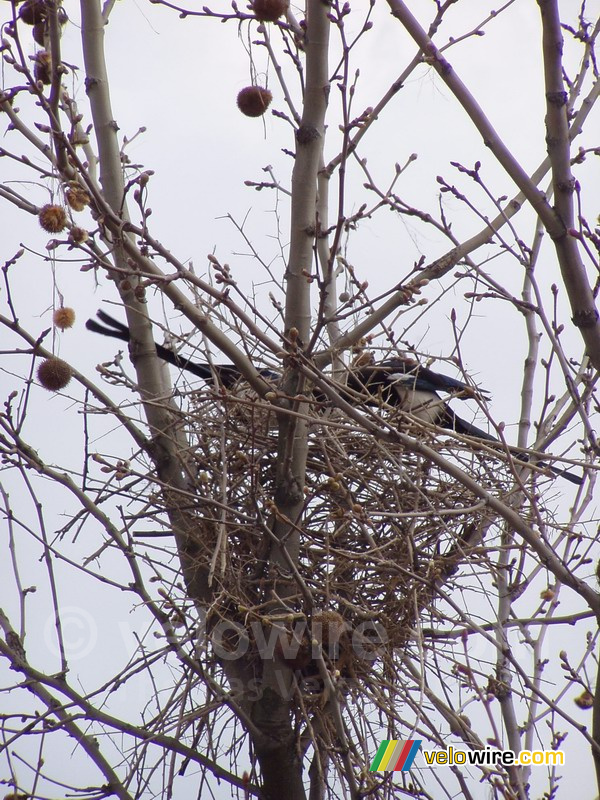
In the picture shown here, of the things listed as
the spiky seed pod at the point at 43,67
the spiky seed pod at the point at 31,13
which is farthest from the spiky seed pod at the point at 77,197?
the spiky seed pod at the point at 31,13

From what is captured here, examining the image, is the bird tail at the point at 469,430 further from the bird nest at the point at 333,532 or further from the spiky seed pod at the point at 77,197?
the spiky seed pod at the point at 77,197

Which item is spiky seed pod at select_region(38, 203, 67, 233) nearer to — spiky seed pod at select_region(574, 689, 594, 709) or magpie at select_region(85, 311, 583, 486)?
magpie at select_region(85, 311, 583, 486)

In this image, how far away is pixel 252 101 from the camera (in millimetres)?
2121

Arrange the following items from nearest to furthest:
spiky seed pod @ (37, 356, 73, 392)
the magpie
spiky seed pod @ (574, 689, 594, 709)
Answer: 1. spiky seed pod @ (37, 356, 73, 392)
2. spiky seed pod @ (574, 689, 594, 709)
3. the magpie

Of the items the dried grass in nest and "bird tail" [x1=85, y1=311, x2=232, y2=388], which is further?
"bird tail" [x1=85, y1=311, x2=232, y2=388]

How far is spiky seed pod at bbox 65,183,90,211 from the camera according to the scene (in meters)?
1.67

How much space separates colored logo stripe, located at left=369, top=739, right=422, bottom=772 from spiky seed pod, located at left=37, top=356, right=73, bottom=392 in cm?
107

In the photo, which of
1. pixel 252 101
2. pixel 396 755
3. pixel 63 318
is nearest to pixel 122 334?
pixel 63 318

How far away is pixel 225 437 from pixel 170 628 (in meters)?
0.46

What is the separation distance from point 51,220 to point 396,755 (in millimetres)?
1289

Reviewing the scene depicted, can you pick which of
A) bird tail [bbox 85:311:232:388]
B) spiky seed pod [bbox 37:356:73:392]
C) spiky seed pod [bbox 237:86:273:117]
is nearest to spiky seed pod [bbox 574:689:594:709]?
bird tail [bbox 85:311:232:388]

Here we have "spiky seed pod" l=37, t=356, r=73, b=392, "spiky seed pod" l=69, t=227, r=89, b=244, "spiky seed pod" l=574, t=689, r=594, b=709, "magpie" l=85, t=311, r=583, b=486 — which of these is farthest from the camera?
"magpie" l=85, t=311, r=583, b=486

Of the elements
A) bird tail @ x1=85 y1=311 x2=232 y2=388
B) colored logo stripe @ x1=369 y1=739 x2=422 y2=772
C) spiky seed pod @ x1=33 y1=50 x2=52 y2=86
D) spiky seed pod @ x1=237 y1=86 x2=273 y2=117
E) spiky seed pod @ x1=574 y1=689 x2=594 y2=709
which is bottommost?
colored logo stripe @ x1=369 y1=739 x2=422 y2=772

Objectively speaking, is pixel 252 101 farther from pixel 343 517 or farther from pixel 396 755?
pixel 396 755
